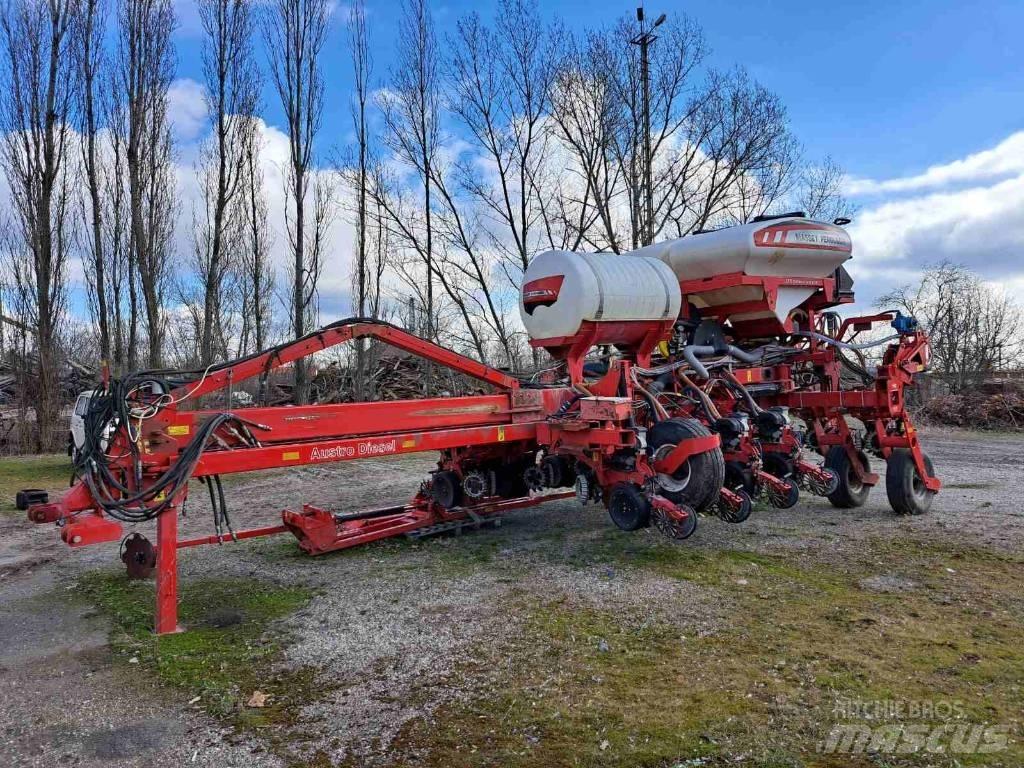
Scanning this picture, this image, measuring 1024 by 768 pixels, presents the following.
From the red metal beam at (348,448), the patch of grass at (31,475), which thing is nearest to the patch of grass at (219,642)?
the red metal beam at (348,448)

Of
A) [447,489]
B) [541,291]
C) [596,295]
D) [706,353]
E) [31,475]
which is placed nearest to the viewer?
[596,295]

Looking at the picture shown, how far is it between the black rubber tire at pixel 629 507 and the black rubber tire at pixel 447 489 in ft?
5.56

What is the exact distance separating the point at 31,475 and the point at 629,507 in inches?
393

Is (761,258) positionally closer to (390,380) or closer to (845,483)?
(845,483)

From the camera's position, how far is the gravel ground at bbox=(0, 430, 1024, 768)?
3.03 metres

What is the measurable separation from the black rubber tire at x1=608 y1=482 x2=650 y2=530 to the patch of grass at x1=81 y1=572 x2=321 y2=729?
2.26 metres

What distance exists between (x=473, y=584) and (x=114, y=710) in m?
2.38

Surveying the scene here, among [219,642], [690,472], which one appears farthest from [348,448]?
[690,472]

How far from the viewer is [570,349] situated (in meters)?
6.07

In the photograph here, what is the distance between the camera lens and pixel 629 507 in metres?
5.29

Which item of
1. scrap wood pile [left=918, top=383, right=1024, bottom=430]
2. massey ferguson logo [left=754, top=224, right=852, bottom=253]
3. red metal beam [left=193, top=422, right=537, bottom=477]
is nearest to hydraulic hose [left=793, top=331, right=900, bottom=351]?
massey ferguson logo [left=754, top=224, right=852, bottom=253]

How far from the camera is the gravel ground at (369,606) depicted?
9.94 feet

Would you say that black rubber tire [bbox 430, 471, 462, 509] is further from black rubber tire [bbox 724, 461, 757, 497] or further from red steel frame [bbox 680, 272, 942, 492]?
red steel frame [bbox 680, 272, 942, 492]

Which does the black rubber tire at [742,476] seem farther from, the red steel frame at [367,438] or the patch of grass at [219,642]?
the patch of grass at [219,642]
